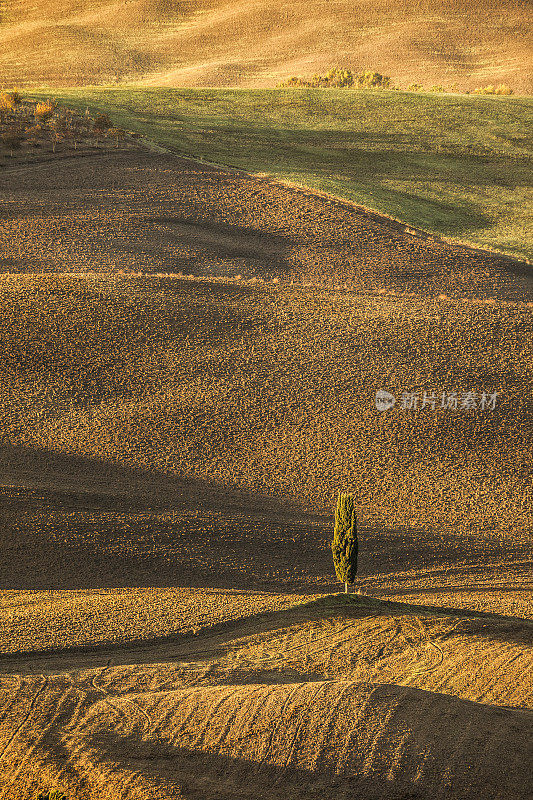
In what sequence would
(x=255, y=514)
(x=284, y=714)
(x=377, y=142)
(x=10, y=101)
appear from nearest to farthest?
(x=284, y=714) < (x=255, y=514) < (x=10, y=101) < (x=377, y=142)

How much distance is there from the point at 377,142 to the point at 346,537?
1773 inches

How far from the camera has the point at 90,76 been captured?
90.9 metres

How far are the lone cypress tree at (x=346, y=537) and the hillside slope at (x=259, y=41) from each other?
81161 millimetres

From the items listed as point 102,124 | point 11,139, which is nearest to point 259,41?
point 102,124

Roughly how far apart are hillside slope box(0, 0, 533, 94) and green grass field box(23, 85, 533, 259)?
95.8 feet

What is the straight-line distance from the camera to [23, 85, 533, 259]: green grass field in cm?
4609

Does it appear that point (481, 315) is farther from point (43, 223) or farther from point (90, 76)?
point (90, 76)

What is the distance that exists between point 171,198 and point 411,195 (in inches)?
581

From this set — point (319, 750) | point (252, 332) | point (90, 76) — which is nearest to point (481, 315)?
point (252, 332)

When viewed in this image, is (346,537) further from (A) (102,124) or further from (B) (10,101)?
(B) (10,101)

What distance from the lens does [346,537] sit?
1697 cm

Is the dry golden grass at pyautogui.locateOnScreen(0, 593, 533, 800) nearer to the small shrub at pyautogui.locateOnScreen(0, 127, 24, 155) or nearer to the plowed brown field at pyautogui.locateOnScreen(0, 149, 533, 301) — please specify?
the plowed brown field at pyautogui.locateOnScreen(0, 149, 533, 301)


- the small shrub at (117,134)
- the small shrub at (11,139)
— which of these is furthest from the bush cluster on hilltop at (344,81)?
the small shrub at (11,139)

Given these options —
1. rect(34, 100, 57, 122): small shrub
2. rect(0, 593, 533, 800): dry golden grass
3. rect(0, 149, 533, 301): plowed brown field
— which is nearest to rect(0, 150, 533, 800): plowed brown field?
rect(0, 593, 533, 800): dry golden grass
